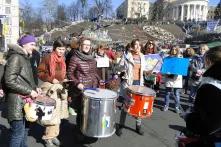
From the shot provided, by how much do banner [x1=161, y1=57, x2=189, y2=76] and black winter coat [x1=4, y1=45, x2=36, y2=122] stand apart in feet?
16.6

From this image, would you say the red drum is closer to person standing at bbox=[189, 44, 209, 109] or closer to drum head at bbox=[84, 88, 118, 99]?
A: drum head at bbox=[84, 88, 118, 99]

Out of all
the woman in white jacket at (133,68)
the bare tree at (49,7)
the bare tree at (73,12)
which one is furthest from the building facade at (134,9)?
the woman in white jacket at (133,68)

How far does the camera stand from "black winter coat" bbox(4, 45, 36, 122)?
4770 millimetres

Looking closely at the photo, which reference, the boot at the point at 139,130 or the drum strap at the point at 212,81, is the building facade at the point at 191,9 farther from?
the drum strap at the point at 212,81

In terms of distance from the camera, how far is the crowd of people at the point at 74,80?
324cm

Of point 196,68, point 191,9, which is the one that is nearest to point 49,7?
point 196,68

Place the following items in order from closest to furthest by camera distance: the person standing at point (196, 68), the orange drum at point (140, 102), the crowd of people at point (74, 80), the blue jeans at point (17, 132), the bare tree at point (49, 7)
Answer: the crowd of people at point (74, 80) → the blue jeans at point (17, 132) → the orange drum at point (140, 102) → the person standing at point (196, 68) → the bare tree at point (49, 7)

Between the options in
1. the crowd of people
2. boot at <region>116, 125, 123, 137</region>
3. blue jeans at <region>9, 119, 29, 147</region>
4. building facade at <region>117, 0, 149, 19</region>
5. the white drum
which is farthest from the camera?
building facade at <region>117, 0, 149, 19</region>

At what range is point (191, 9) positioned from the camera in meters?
144

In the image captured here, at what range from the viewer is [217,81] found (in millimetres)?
3248

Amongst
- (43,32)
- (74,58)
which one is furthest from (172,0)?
(74,58)

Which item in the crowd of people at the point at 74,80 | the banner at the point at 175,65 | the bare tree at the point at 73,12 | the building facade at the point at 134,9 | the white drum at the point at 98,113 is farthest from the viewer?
the building facade at the point at 134,9

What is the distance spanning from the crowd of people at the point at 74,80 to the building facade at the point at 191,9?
13638cm

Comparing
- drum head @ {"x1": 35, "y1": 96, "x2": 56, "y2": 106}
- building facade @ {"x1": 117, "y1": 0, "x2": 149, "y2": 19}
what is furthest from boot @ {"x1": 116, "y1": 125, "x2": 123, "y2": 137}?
building facade @ {"x1": 117, "y1": 0, "x2": 149, "y2": 19}
